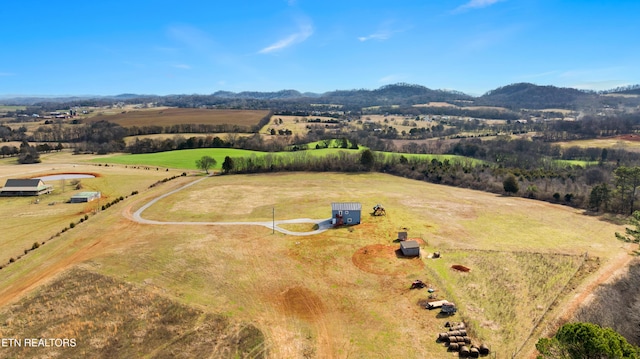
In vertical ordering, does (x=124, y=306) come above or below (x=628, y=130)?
below

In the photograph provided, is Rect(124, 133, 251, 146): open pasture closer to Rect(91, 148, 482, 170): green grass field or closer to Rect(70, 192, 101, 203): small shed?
Rect(91, 148, 482, 170): green grass field

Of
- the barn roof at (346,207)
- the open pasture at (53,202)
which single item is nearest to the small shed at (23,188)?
the open pasture at (53,202)

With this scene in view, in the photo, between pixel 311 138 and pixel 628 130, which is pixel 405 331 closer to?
pixel 311 138

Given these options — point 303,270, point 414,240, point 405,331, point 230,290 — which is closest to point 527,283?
point 414,240

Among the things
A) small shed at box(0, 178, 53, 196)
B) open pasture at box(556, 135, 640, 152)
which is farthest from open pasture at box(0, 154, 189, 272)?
open pasture at box(556, 135, 640, 152)

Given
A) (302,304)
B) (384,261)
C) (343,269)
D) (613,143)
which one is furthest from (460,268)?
(613,143)

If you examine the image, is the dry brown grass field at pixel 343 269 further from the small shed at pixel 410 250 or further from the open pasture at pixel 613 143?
the open pasture at pixel 613 143
